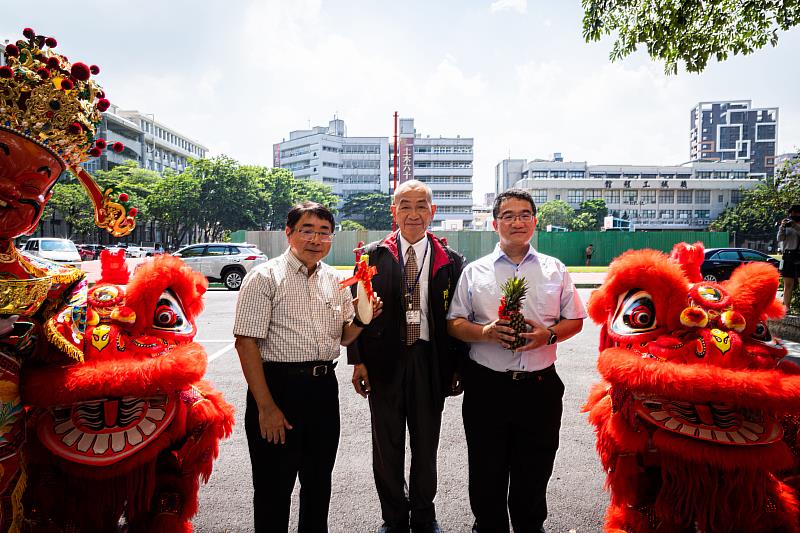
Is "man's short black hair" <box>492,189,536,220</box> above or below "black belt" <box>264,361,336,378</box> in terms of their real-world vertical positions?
above

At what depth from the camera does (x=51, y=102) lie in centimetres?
192

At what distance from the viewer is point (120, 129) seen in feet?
197

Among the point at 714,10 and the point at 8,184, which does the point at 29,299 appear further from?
the point at 714,10

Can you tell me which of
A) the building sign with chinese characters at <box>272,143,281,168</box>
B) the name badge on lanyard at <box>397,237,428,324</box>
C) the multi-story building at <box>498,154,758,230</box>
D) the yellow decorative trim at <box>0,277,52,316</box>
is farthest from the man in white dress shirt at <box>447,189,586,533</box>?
the building sign with chinese characters at <box>272,143,281,168</box>

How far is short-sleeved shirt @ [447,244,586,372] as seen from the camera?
256cm

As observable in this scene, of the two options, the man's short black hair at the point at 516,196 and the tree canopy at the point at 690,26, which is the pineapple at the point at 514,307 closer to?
the man's short black hair at the point at 516,196

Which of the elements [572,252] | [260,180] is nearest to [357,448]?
[572,252]

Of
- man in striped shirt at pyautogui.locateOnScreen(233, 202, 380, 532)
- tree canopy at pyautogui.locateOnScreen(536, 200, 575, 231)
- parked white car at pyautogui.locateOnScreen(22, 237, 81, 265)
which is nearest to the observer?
man in striped shirt at pyautogui.locateOnScreen(233, 202, 380, 532)

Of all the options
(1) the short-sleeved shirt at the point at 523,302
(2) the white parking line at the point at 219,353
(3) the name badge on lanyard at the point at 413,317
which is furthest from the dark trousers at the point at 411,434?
(2) the white parking line at the point at 219,353

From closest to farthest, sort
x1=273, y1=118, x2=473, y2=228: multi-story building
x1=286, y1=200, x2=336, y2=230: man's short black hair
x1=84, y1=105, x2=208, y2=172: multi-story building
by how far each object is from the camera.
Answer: x1=286, y1=200, x2=336, y2=230: man's short black hair, x1=84, y1=105, x2=208, y2=172: multi-story building, x1=273, y1=118, x2=473, y2=228: multi-story building

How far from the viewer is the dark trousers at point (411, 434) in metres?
2.72

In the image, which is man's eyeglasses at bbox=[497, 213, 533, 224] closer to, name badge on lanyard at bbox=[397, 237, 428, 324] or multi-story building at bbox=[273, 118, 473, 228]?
name badge on lanyard at bbox=[397, 237, 428, 324]

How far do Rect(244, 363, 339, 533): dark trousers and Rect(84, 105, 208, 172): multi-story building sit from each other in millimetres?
58852

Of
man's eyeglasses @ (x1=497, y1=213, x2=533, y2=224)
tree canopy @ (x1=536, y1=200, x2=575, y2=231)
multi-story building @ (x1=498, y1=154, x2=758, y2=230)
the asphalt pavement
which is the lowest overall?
the asphalt pavement
